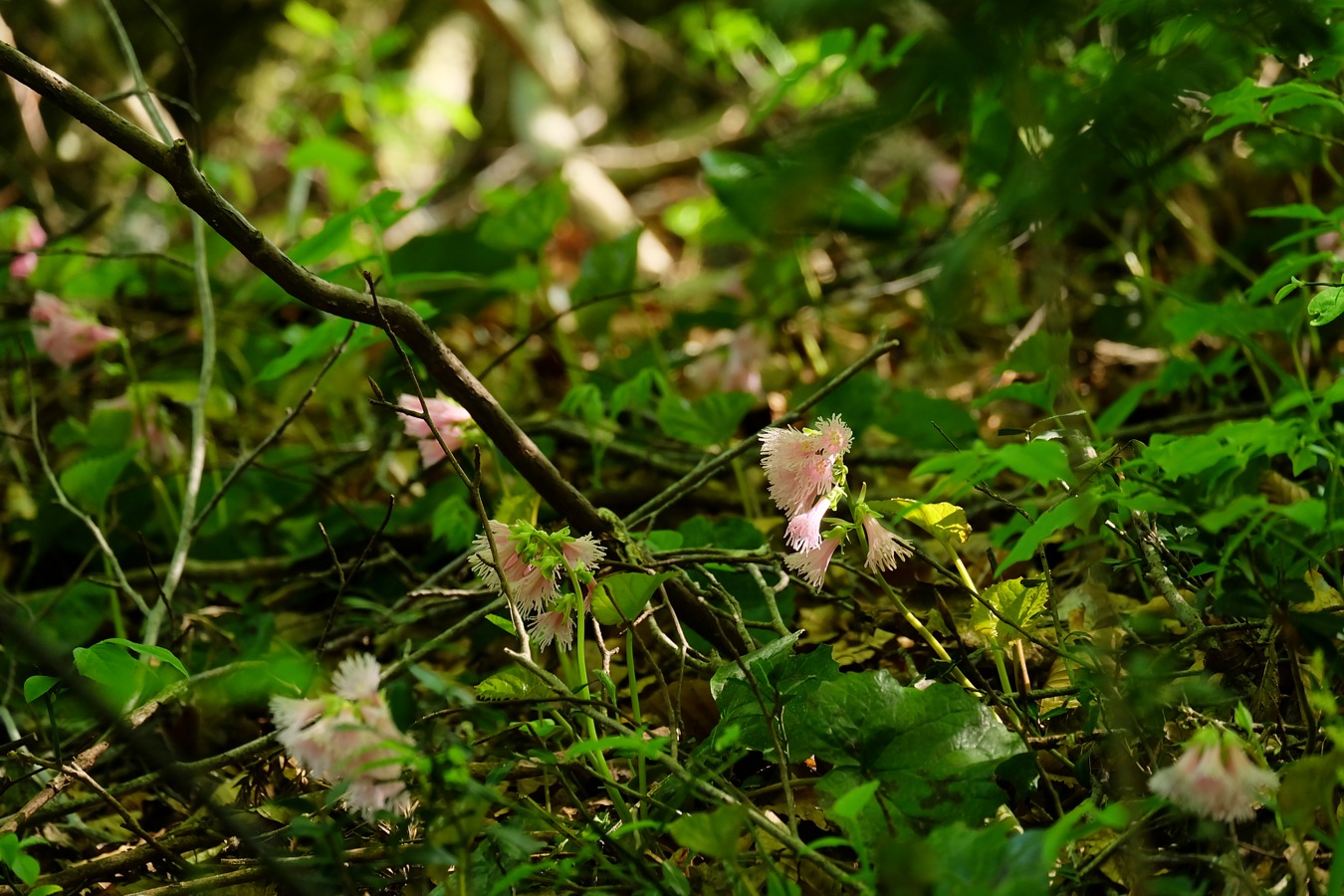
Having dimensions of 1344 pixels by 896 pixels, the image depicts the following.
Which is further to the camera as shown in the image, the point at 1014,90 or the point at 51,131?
the point at 51,131

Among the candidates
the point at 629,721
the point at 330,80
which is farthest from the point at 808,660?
the point at 330,80

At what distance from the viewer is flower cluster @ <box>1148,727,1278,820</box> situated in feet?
2.72

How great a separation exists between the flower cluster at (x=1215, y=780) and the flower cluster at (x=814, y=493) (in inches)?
14.6

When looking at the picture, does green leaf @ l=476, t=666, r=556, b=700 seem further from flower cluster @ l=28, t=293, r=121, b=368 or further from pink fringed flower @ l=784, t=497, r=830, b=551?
flower cluster @ l=28, t=293, r=121, b=368

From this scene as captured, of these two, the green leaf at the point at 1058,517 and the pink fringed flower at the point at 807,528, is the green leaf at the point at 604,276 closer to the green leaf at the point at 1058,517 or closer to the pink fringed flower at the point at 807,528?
the pink fringed flower at the point at 807,528

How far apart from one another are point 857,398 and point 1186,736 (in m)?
0.89

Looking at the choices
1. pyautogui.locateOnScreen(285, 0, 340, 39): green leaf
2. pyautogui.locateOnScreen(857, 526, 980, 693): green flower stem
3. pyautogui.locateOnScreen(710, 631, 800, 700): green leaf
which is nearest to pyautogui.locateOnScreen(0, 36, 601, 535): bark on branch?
pyautogui.locateOnScreen(710, 631, 800, 700): green leaf

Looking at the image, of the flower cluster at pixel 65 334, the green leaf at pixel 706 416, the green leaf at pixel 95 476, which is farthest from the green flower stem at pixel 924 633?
the flower cluster at pixel 65 334

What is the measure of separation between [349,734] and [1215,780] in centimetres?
71

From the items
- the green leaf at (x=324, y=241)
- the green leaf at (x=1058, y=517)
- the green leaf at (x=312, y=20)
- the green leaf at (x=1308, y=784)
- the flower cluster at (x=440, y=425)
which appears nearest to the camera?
the green leaf at (x=1308, y=784)

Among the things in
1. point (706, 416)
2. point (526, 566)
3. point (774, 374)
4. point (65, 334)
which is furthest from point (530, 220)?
point (526, 566)

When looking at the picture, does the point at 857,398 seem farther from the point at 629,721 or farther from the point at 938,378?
the point at 629,721

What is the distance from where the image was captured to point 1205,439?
916 millimetres

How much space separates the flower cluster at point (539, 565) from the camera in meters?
1.06
